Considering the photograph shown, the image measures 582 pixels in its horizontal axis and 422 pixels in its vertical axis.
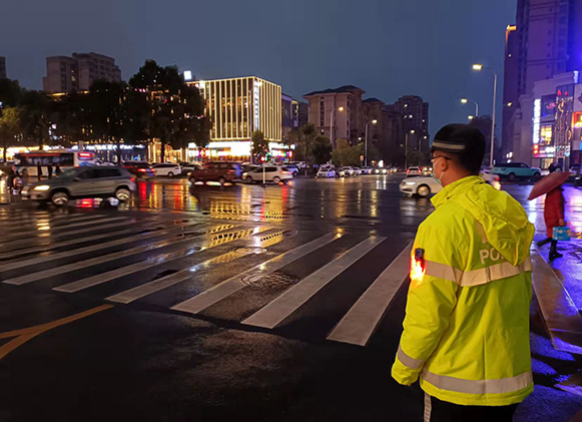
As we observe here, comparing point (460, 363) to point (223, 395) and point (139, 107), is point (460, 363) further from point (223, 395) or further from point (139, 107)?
point (139, 107)

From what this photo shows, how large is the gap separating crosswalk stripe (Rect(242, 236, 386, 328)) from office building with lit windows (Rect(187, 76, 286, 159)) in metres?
111

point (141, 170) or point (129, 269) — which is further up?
point (141, 170)

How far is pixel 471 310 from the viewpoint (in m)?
2.01

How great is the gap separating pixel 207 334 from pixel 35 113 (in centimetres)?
6369

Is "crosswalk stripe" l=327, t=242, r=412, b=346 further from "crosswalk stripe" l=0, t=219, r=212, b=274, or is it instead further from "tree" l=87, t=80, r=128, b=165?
"tree" l=87, t=80, r=128, b=165

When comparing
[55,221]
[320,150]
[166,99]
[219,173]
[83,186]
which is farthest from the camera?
[320,150]

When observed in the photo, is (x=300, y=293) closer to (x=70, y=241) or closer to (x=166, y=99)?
(x=70, y=241)

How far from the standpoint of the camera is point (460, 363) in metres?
2.02

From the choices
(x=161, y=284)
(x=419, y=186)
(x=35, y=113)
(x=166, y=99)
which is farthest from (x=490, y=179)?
(x=35, y=113)

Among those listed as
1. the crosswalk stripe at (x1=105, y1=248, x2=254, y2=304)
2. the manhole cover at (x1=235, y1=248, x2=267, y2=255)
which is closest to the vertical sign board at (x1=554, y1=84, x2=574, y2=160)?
the manhole cover at (x1=235, y1=248, x2=267, y2=255)

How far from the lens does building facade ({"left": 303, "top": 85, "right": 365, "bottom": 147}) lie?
12688 centimetres

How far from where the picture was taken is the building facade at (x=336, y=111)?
126875 millimetres

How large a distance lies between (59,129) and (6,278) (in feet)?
195

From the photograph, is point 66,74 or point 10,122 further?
point 66,74
